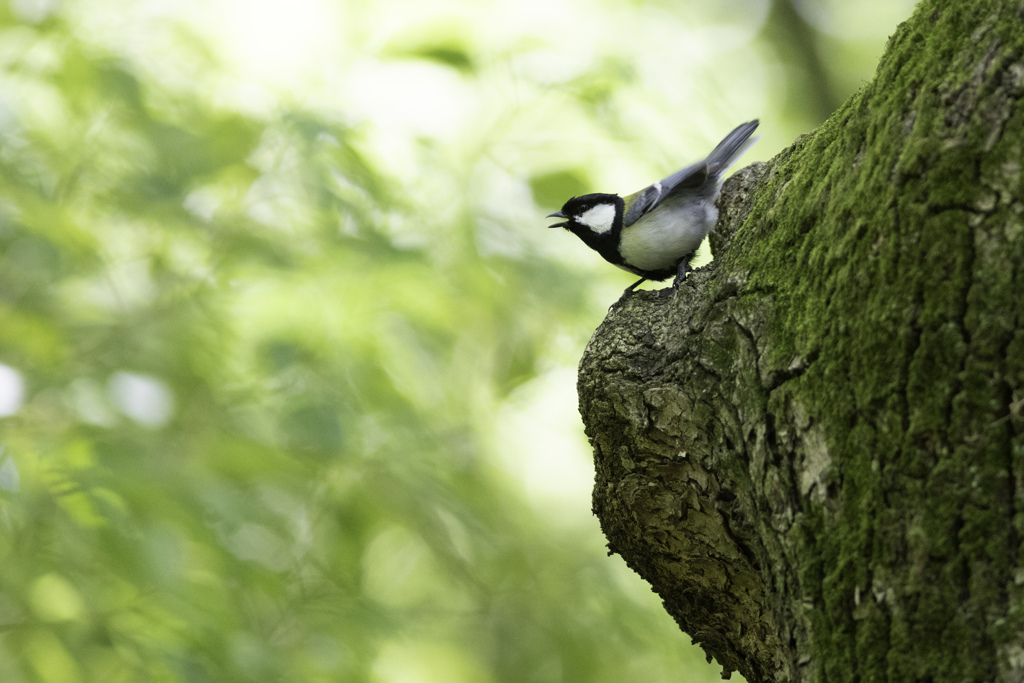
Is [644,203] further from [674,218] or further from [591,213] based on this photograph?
[591,213]

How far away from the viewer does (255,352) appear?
9.42 ft

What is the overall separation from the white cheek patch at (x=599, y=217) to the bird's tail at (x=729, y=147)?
0.50 m

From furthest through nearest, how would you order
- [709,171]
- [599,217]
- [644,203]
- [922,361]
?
[599,217]
[644,203]
[709,171]
[922,361]

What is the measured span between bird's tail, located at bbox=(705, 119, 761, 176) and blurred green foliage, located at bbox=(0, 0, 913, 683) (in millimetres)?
458

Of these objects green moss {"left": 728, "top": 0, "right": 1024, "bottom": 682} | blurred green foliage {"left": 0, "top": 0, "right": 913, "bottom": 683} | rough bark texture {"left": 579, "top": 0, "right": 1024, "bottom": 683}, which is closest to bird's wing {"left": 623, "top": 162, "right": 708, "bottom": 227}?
blurred green foliage {"left": 0, "top": 0, "right": 913, "bottom": 683}

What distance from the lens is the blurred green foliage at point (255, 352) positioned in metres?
2.05

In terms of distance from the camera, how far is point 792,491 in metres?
1.34

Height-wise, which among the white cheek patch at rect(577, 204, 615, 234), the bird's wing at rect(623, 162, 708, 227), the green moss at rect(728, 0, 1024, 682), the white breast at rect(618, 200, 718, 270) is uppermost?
the white cheek patch at rect(577, 204, 615, 234)

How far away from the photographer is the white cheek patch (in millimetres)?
3113

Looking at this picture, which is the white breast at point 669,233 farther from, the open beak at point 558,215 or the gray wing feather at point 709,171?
the open beak at point 558,215

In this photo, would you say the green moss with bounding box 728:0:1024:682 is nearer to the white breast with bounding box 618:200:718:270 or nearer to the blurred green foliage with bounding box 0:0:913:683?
the white breast with bounding box 618:200:718:270

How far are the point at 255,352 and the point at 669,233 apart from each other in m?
1.56

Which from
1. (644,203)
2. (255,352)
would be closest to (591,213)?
(644,203)

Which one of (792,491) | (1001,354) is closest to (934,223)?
(1001,354)
